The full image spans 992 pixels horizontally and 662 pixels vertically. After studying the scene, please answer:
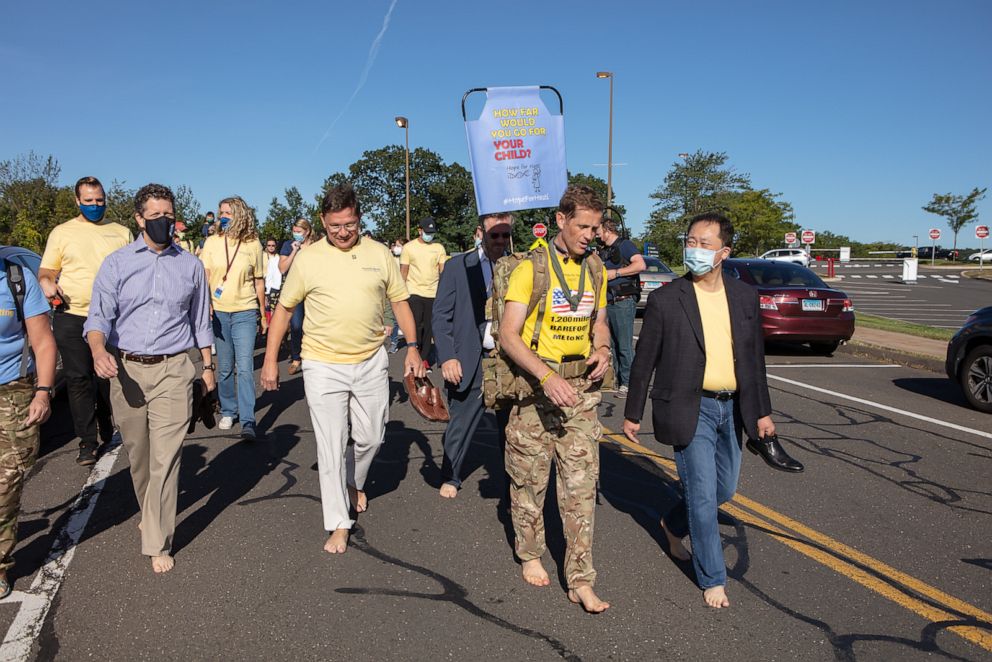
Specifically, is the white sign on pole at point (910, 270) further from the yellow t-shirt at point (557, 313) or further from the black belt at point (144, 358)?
the black belt at point (144, 358)

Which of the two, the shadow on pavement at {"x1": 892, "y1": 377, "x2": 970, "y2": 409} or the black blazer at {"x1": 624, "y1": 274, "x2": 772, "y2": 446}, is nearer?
the black blazer at {"x1": 624, "y1": 274, "x2": 772, "y2": 446}

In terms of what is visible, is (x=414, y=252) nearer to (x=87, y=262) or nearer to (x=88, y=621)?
(x=87, y=262)

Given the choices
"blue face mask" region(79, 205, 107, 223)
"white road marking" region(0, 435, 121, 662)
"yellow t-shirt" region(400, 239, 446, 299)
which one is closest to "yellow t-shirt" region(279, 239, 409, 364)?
"white road marking" region(0, 435, 121, 662)

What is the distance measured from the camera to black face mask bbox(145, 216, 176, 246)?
4.13 meters

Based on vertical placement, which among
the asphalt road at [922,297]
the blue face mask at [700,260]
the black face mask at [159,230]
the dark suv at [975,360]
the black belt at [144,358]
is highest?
the black face mask at [159,230]

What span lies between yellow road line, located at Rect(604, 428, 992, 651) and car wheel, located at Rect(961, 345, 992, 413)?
15.7 feet

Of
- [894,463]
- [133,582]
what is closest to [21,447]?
[133,582]

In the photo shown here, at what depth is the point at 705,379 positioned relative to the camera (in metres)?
3.63

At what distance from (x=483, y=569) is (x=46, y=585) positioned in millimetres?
2218

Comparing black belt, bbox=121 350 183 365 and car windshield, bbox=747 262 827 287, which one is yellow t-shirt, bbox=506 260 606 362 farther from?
car windshield, bbox=747 262 827 287

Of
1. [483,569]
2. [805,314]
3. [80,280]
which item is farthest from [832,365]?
[80,280]

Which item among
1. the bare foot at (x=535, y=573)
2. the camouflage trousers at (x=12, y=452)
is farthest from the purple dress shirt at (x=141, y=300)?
the bare foot at (x=535, y=573)

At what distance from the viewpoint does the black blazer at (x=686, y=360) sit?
3.59 meters

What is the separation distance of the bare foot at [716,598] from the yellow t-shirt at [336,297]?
2.22 metres
